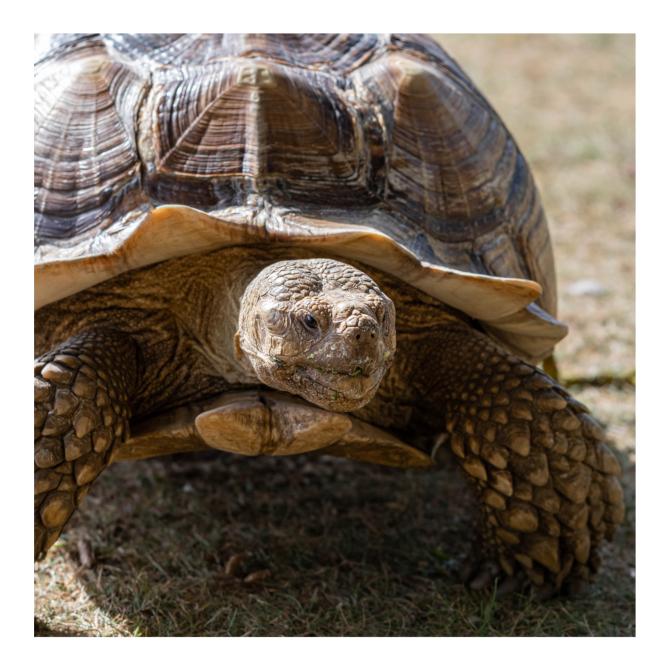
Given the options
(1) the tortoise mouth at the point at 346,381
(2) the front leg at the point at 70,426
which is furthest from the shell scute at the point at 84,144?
(1) the tortoise mouth at the point at 346,381

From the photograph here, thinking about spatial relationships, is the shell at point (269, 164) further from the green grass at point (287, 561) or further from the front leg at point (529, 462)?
the green grass at point (287, 561)

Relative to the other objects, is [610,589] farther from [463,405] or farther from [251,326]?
[251,326]

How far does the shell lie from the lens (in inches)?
111

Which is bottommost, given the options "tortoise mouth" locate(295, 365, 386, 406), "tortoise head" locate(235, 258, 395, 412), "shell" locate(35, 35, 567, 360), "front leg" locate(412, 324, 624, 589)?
"front leg" locate(412, 324, 624, 589)

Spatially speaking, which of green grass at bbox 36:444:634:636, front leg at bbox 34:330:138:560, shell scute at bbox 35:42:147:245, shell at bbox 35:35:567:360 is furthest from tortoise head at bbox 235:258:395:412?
green grass at bbox 36:444:634:636

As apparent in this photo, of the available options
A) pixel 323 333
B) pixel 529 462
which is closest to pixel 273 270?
pixel 323 333

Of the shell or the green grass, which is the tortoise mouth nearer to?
the shell

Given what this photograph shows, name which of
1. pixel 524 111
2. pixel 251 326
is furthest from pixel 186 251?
pixel 524 111

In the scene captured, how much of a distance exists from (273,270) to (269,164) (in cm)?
46

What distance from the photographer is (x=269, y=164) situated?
2914 mm

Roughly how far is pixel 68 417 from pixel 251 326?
0.58m

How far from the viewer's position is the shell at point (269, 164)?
9.21 ft

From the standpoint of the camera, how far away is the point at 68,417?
267 cm

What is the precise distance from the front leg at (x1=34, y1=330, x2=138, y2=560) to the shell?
269 mm
